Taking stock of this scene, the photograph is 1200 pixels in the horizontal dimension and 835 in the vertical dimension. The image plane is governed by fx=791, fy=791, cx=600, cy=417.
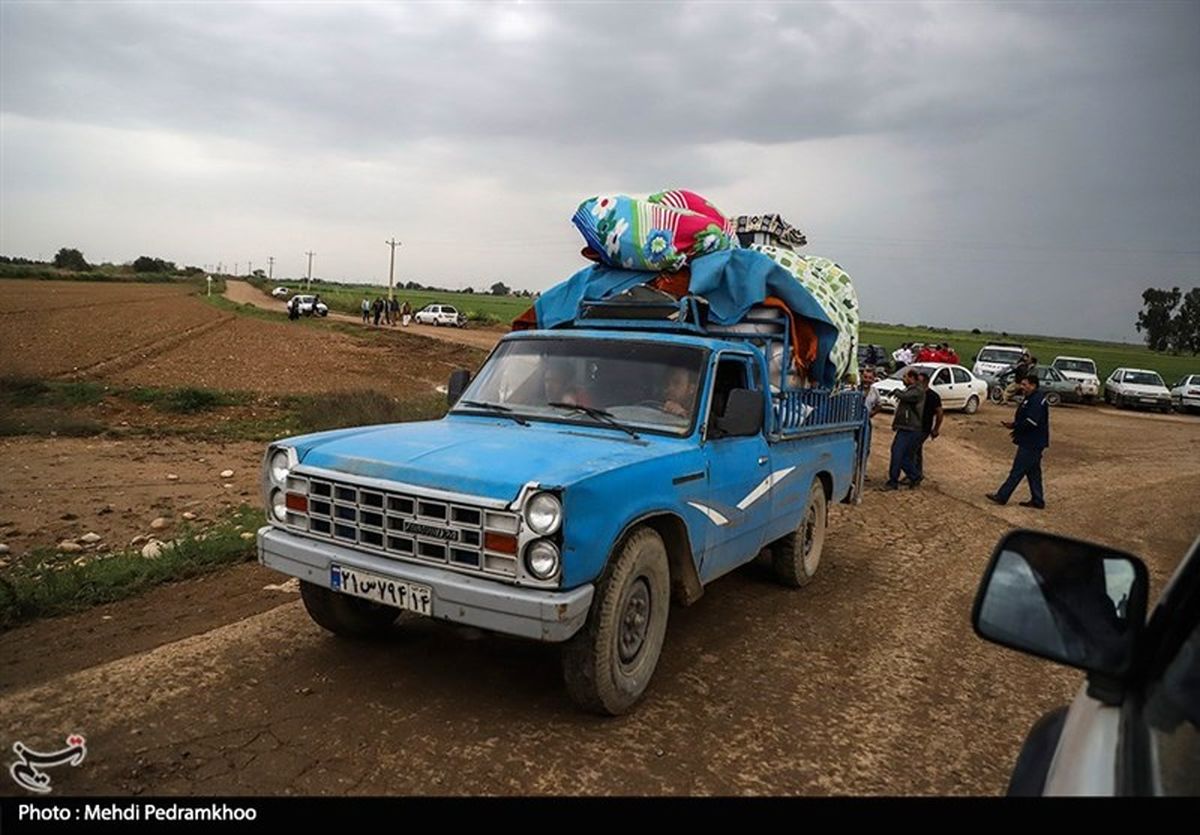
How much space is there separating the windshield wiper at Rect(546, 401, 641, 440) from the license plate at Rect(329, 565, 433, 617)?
5.02 ft

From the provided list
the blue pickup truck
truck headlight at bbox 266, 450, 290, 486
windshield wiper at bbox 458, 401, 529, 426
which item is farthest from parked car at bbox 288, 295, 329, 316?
truck headlight at bbox 266, 450, 290, 486

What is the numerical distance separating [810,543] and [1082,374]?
2895 centimetres

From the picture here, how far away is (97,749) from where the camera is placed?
3.50m

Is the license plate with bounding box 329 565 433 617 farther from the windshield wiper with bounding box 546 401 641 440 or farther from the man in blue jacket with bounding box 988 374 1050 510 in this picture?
the man in blue jacket with bounding box 988 374 1050 510

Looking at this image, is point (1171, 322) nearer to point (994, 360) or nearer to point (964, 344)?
point (964, 344)

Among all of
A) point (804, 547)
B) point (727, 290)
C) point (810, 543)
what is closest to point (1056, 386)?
point (810, 543)

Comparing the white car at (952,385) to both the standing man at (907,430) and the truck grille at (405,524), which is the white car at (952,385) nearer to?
the standing man at (907,430)

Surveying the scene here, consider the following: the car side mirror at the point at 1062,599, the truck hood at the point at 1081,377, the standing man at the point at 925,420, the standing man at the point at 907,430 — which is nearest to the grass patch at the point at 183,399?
the standing man at the point at 907,430

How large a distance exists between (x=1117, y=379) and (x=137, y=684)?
1380 inches

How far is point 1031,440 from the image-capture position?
1086cm

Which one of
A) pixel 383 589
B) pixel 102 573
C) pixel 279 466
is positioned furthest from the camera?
pixel 102 573

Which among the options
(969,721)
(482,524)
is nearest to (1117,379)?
(969,721)

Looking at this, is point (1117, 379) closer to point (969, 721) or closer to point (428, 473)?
point (969, 721)

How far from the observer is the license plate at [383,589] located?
3.71 metres
